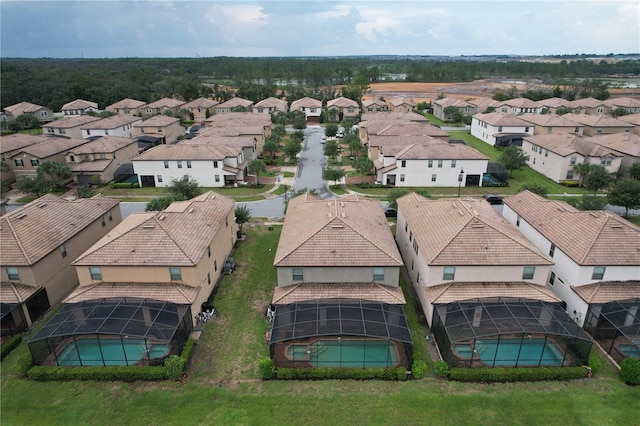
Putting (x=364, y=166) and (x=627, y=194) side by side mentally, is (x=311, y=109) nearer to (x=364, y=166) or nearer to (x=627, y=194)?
(x=364, y=166)

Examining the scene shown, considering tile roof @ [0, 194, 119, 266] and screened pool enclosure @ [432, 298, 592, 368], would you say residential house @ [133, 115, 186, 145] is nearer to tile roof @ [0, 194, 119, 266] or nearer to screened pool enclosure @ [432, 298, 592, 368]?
tile roof @ [0, 194, 119, 266]

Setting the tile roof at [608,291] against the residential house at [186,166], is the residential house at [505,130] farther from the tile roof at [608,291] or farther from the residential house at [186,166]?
the tile roof at [608,291]

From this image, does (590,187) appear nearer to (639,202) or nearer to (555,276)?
(639,202)

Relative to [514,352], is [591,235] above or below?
above

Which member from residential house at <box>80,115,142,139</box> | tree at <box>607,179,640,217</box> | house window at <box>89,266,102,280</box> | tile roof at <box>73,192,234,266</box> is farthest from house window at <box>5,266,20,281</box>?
residential house at <box>80,115,142,139</box>

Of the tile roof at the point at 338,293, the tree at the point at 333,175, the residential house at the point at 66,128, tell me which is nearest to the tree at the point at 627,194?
the tree at the point at 333,175

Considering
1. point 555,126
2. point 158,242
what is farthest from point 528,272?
point 555,126
